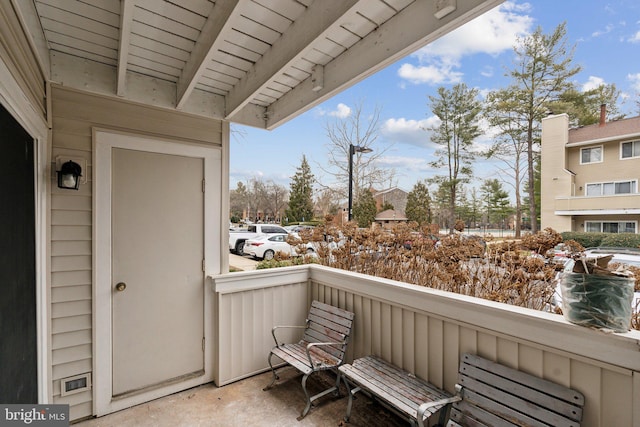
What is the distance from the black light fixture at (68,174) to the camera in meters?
2.02

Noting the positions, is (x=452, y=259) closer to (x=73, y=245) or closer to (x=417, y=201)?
(x=73, y=245)

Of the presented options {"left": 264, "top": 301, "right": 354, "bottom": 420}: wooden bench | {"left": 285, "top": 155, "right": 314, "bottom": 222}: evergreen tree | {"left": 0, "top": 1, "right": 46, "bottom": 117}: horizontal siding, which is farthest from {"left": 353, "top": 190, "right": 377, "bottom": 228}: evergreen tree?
{"left": 285, "top": 155, "right": 314, "bottom": 222}: evergreen tree

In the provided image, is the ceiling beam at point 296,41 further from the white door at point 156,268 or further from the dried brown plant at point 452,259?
the dried brown plant at point 452,259

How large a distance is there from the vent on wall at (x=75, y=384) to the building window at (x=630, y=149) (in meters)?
9.68

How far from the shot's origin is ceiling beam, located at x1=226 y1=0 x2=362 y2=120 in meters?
1.38

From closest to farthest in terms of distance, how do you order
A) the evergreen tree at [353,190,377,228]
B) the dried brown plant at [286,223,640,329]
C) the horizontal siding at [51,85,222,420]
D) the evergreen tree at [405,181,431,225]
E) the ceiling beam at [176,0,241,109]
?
the ceiling beam at [176,0,241,109] < the dried brown plant at [286,223,640,329] < the horizontal siding at [51,85,222,420] < the evergreen tree at [405,181,431,225] < the evergreen tree at [353,190,377,228]

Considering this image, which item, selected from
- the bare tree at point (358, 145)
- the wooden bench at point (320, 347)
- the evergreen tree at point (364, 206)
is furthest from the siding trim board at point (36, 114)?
the bare tree at point (358, 145)

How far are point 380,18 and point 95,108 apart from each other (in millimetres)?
2236

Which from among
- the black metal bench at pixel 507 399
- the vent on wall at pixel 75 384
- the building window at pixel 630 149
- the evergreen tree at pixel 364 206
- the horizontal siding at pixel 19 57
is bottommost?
the vent on wall at pixel 75 384

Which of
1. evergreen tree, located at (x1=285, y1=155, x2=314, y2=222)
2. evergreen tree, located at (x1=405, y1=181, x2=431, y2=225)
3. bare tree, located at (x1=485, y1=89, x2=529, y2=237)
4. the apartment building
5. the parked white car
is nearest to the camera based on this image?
the apartment building

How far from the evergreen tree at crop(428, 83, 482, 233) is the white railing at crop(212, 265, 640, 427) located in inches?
353

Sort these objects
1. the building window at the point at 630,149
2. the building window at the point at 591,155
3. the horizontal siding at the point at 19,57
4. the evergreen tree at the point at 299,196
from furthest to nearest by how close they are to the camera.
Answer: the evergreen tree at the point at 299,196 < the building window at the point at 591,155 < the building window at the point at 630,149 < the horizontal siding at the point at 19,57

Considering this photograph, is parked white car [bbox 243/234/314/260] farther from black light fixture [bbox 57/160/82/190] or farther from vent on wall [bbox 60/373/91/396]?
black light fixture [bbox 57/160/82/190]

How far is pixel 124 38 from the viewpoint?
1.53 meters
